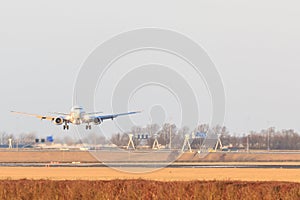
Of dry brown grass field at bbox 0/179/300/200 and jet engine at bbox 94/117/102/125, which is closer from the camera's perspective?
dry brown grass field at bbox 0/179/300/200

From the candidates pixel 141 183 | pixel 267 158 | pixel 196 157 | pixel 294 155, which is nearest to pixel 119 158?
pixel 196 157

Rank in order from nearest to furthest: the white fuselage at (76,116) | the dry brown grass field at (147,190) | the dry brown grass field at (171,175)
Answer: the dry brown grass field at (147,190)
the dry brown grass field at (171,175)
the white fuselage at (76,116)

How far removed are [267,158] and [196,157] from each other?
13191mm

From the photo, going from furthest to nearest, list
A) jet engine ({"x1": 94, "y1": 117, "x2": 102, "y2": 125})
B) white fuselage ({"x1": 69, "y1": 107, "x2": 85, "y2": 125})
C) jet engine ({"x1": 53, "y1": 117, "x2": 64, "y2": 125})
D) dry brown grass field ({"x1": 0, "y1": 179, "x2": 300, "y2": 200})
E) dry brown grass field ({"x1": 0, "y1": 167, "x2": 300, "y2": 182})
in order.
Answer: jet engine ({"x1": 94, "y1": 117, "x2": 102, "y2": 125}), white fuselage ({"x1": 69, "y1": 107, "x2": 85, "y2": 125}), jet engine ({"x1": 53, "y1": 117, "x2": 64, "y2": 125}), dry brown grass field ({"x1": 0, "y1": 167, "x2": 300, "y2": 182}), dry brown grass field ({"x1": 0, "y1": 179, "x2": 300, "y2": 200})

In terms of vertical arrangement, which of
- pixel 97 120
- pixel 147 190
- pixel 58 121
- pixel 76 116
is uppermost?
pixel 76 116

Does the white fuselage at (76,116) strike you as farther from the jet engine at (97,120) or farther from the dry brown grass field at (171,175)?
the dry brown grass field at (171,175)

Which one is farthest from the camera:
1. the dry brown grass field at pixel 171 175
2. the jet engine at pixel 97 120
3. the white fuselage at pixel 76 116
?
the jet engine at pixel 97 120

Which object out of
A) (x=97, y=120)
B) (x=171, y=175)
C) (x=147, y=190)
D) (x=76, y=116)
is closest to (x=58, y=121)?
(x=76, y=116)

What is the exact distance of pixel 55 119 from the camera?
111312 millimetres

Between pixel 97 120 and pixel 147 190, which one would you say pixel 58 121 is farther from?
pixel 147 190

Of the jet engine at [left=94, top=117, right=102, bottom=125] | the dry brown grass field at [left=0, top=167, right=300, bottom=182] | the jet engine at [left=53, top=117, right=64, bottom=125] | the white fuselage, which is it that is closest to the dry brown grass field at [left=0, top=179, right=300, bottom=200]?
the dry brown grass field at [left=0, top=167, right=300, bottom=182]

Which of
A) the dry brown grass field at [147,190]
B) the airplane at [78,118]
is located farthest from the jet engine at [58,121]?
the dry brown grass field at [147,190]

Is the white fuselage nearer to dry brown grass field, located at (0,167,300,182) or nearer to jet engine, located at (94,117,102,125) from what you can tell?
jet engine, located at (94,117,102,125)

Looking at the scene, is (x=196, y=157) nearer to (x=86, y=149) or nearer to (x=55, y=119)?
(x=86, y=149)
